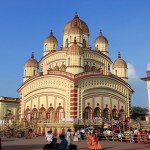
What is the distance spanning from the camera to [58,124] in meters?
32.1

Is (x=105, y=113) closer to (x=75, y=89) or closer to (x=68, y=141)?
(x=75, y=89)

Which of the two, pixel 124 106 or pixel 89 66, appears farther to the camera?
pixel 89 66

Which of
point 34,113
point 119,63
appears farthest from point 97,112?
point 119,63

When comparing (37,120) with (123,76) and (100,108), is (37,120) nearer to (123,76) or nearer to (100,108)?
(100,108)

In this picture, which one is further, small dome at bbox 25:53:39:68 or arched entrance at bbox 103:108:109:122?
small dome at bbox 25:53:39:68

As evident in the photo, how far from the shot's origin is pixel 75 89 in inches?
1410

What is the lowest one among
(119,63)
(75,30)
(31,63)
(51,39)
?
(119,63)

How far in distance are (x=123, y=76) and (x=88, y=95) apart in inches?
362

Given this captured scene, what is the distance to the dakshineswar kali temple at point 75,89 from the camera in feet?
117

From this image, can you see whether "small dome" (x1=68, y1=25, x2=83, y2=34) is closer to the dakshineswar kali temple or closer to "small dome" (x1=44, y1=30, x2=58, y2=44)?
the dakshineswar kali temple

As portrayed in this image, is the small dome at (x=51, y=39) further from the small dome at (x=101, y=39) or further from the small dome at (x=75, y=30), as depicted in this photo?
the small dome at (x=101, y=39)

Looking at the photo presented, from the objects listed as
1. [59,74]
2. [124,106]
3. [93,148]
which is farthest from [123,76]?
[93,148]

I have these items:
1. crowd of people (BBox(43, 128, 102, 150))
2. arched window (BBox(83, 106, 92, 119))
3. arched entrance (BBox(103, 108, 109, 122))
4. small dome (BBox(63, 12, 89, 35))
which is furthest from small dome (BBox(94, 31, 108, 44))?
crowd of people (BBox(43, 128, 102, 150))

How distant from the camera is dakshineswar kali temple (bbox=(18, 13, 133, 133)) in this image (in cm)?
3572
